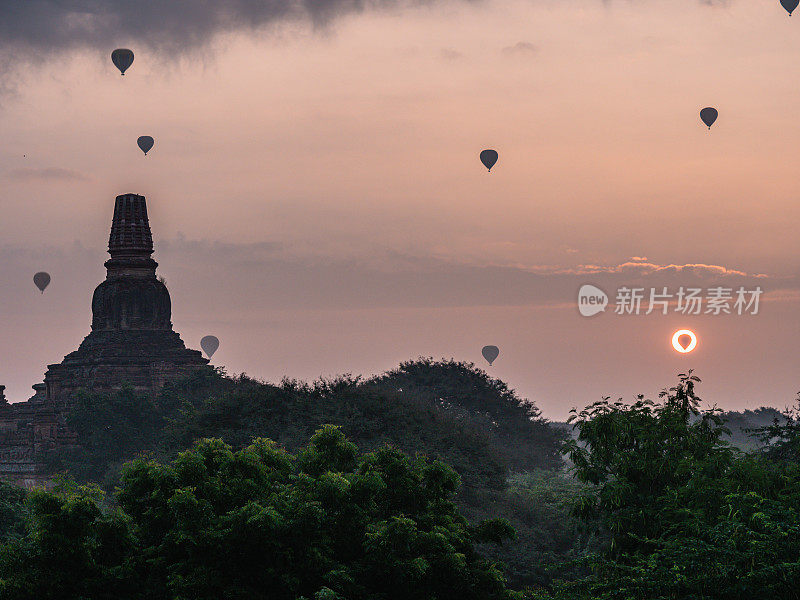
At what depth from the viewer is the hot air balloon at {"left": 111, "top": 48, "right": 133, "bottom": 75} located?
98000 millimetres

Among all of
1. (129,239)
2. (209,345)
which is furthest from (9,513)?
(209,345)

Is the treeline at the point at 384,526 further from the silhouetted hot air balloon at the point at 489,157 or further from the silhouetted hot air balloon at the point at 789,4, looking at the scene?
the silhouetted hot air balloon at the point at 489,157

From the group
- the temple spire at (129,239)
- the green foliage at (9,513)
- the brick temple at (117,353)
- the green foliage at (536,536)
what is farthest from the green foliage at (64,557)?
the temple spire at (129,239)

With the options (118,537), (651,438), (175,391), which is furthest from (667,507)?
(175,391)

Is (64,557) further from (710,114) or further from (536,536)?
(710,114)

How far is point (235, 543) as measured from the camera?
2142cm

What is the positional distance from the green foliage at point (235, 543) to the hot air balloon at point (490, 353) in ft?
323

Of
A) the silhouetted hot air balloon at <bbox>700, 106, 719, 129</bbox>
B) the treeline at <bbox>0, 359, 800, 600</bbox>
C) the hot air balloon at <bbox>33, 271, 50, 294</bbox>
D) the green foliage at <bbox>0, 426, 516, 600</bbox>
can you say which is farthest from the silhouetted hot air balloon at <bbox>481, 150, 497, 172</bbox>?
the green foliage at <bbox>0, 426, 516, 600</bbox>

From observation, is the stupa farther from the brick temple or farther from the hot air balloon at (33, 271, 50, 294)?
the hot air balloon at (33, 271, 50, 294)

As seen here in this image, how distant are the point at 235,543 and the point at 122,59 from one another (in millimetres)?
83710

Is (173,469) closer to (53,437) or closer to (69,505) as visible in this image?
(69,505)

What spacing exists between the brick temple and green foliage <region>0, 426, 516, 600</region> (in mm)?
65062

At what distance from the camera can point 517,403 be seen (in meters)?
94.2

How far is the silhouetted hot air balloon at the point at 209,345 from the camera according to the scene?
377ft
